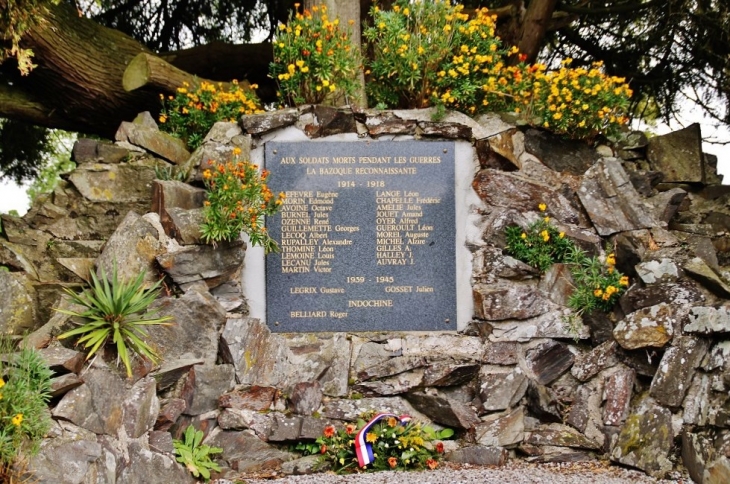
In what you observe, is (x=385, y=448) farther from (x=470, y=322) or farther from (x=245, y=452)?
(x=470, y=322)

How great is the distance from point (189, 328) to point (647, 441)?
3364 millimetres

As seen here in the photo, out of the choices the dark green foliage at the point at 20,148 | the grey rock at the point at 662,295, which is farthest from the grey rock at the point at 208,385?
the dark green foliage at the point at 20,148

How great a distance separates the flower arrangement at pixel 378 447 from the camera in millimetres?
5832

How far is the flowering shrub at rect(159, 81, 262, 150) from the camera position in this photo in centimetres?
711

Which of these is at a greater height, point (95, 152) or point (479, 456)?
point (95, 152)

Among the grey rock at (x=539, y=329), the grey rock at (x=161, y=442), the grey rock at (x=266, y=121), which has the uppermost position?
the grey rock at (x=266, y=121)

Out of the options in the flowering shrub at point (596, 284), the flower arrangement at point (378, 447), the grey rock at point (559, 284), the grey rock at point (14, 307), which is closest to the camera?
the grey rock at point (14, 307)

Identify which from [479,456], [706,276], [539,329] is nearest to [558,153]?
[539,329]

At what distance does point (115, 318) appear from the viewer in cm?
527

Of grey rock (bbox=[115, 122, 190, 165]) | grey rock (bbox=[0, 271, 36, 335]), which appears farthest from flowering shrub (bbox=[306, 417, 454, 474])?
grey rock (bbox=[115, 122, 190, 165])

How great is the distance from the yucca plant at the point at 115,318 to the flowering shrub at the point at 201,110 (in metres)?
2.03

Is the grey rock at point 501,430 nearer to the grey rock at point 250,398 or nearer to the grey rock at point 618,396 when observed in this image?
the grey rock at point 618,396

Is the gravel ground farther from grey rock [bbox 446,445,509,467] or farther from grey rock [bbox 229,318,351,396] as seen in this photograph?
grey rock [bbox 229,318,351,396]

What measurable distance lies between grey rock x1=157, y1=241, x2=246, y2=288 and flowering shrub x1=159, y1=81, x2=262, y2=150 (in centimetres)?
125
